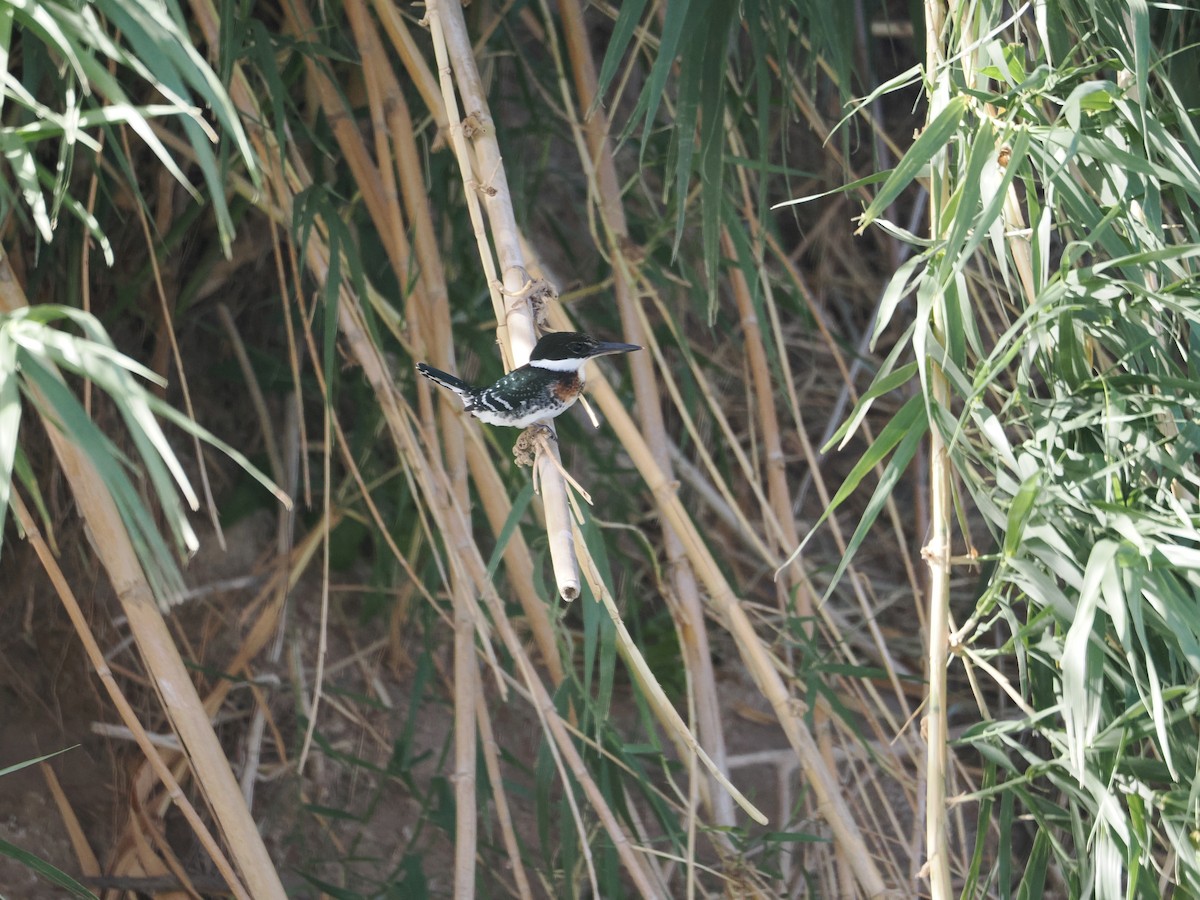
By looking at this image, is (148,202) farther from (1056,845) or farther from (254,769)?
(1056,845)

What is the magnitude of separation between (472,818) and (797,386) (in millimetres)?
1849

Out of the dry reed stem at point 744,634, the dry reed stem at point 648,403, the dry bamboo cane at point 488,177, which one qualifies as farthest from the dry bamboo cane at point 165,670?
the dry reed stem at point 648,403

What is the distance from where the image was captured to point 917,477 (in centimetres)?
253

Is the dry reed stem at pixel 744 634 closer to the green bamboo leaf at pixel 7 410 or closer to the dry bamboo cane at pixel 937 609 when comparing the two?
the dry bamboo cane at pixel 937 609

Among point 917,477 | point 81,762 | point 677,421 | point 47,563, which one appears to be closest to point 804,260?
point 677,421

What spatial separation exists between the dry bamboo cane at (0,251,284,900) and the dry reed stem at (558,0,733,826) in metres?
0.73

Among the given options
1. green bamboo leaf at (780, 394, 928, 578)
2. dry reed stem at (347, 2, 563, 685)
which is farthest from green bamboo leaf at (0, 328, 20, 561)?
dry reed stem at (347, 2, 563, 685)

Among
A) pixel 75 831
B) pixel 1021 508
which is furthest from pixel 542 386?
pixel 75 831

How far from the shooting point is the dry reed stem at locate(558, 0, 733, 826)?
1866 millimetres

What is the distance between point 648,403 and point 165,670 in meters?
0.85

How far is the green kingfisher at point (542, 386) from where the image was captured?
1535 mm

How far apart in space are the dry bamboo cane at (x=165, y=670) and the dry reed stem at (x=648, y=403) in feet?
2.39

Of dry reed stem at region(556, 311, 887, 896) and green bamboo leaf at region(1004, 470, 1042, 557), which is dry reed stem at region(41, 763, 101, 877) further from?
green bamboo leaf at region(1004, 470, 1042, 557)

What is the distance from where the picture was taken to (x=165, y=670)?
142 centimetres
